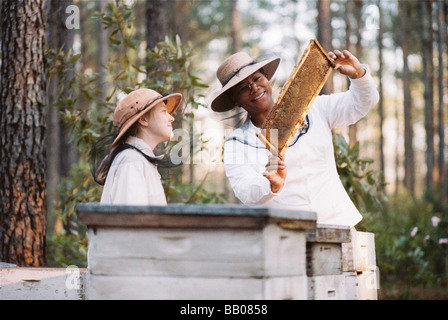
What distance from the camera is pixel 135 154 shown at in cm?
301

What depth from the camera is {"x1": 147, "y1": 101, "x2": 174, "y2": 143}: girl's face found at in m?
3.27

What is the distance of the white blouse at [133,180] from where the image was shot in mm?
2803

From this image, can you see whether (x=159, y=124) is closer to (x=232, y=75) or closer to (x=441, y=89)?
(x=232, y=75)

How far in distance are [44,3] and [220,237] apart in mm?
3862

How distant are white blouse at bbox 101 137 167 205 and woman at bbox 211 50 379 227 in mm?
585

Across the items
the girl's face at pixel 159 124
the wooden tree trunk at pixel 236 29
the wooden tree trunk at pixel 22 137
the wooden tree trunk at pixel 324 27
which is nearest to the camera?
the girl's face at pixel 159 124

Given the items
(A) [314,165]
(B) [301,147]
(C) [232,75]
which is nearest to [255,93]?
(C) [232,75]

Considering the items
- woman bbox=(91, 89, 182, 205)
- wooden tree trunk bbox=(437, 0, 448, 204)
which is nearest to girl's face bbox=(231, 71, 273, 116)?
woman bbox=(91, 89, 182, 205)

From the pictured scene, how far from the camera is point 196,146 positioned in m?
5.49

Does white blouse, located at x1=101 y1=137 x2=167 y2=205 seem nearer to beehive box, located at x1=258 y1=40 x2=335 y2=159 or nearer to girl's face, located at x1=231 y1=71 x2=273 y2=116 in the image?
beehive box, located at x1=258 y1=40 x2=335 y2=159

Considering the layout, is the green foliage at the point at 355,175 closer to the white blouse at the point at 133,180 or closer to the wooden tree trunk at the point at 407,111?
the white blouse at the point at 133,180

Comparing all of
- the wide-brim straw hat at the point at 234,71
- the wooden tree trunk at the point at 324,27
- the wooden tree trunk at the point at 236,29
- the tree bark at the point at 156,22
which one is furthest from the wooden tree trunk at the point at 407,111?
the wide-brim straw hat at the point at 234,71

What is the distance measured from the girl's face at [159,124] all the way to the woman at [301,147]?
0.50 m
